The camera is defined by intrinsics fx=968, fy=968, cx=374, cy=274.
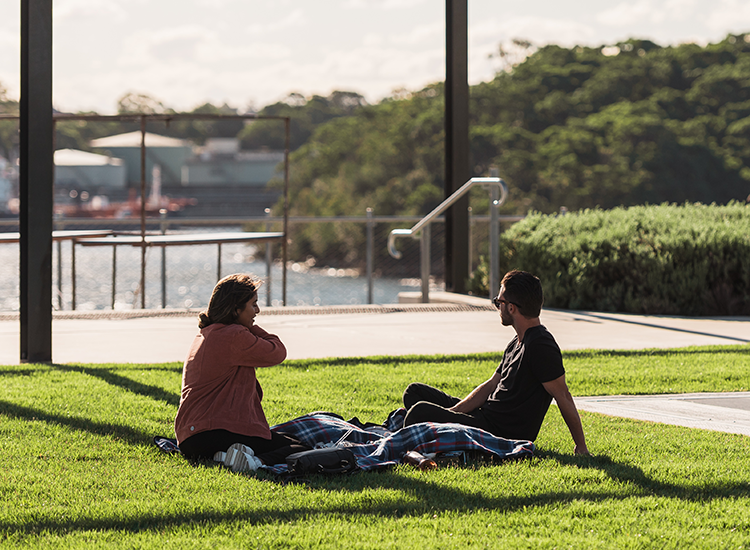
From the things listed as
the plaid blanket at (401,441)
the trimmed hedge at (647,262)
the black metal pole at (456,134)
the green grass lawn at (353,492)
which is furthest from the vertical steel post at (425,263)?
the plaid blanket at (401,441)

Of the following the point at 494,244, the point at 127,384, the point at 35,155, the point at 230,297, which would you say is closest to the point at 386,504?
the point at 230,297

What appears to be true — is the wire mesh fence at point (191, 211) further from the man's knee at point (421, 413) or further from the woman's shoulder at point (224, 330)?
the woman's shoulder at point (224, 330)

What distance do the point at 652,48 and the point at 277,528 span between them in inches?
2421

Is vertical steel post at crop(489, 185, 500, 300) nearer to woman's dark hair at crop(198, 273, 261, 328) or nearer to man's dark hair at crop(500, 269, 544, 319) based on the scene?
man's dark hair at crop(500, 269, 544, 319)

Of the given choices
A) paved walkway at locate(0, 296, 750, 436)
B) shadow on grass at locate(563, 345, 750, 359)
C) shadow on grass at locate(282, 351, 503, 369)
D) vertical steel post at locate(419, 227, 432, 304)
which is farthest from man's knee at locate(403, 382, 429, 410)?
vertical steel post at locate(419, 227, 432, 304)

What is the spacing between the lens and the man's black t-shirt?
420 centimetres

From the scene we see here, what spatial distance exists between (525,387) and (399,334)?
404 cm

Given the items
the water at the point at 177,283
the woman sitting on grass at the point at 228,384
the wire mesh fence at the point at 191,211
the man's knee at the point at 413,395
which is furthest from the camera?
the wire mesh fence at the point at 191,211

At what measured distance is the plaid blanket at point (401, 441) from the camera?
4152mm

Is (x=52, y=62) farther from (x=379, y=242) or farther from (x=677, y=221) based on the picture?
(x=379, y=242)

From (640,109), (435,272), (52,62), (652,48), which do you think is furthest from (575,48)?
(52,62)

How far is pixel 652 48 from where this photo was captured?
60.2 metres

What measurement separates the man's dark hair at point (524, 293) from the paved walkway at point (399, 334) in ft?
4.44

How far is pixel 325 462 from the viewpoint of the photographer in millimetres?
3934
